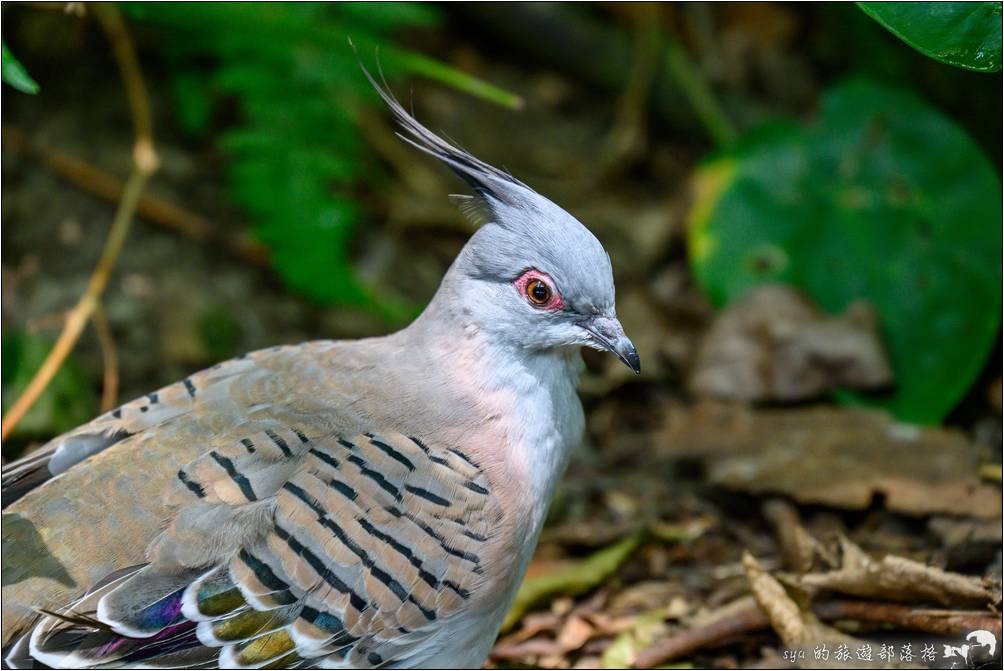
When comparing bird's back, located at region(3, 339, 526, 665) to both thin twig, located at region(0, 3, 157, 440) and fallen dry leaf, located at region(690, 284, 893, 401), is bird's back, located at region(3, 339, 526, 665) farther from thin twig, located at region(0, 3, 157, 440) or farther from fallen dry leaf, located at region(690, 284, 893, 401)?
fallen dry leaf, located at region(690, 284, 893, 401)

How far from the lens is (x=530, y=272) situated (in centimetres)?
348

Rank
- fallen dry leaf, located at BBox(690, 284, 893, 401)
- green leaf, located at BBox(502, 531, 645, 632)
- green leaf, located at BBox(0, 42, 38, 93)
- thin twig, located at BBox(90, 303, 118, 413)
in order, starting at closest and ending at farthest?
green leaf, located at BBox(0, 42, 38, 93) < green leaf, located at BBox(502, 531, 645, 632) < thin twig, located at BBox(90, 303, 118, 413) < fallen dry leaf, located at BBox(690, 284, 893, 401)

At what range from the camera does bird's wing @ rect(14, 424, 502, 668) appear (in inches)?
121

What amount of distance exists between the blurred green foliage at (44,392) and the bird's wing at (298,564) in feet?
4.53

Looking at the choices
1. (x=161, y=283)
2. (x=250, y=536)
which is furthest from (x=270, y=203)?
(x=250, y=536)

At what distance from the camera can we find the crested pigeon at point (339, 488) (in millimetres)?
3104

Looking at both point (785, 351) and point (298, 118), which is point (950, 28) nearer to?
point (785, 351)

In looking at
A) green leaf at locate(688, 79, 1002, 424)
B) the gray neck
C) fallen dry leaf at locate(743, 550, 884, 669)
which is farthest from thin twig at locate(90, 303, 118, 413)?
green leaf at locate(688, 79, 1002, 424)

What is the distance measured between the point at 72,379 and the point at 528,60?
136 inches

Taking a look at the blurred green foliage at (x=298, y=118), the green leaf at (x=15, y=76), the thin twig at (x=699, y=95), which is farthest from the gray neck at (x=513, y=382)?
the thin twig at (x=699, y=95)

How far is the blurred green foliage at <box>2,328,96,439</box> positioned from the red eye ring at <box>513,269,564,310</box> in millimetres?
2168

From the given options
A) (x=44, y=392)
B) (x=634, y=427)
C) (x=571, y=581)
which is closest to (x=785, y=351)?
(x=634, y=427)

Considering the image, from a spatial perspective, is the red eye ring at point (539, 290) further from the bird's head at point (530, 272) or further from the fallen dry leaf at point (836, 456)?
the fallen dry leaf at point (836, 456)

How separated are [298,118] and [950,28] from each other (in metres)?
2.96
